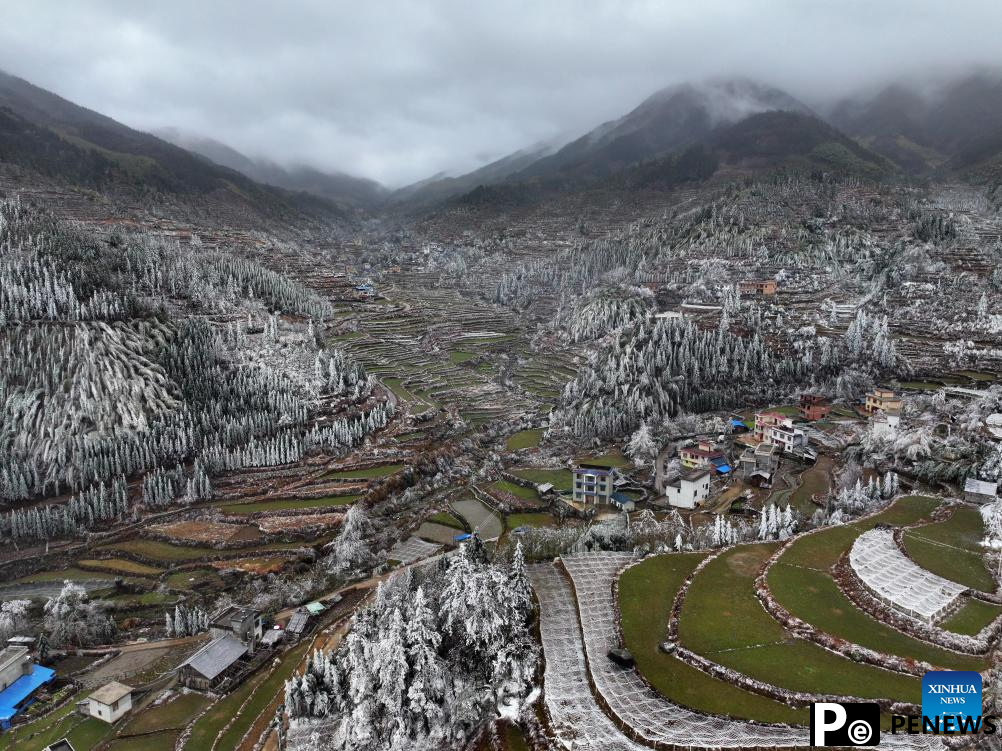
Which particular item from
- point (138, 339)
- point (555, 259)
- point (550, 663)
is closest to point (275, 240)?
point (555, 259)

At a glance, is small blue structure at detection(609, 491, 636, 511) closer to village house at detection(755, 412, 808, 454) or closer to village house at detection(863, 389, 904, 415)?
village house at detection(755, 412, 808, 454)

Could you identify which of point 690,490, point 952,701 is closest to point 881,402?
point 690,490

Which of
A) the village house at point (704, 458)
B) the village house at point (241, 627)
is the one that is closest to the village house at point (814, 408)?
the village house at point (704, 458)

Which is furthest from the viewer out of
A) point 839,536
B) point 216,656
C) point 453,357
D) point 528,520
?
point 453,357

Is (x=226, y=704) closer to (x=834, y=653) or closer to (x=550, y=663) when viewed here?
(x=550, y=663)

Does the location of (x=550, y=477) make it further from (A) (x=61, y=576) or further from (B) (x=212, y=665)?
(A) (x=61, y=576)

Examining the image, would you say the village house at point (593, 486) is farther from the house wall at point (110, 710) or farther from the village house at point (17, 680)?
the village house at point (17, 680)

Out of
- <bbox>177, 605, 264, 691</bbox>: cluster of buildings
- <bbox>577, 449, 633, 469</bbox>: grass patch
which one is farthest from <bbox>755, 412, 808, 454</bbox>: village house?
<bbox>177, 605, 264, 691</bbox>: cluster of buildings

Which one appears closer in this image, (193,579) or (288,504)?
(193,579)
